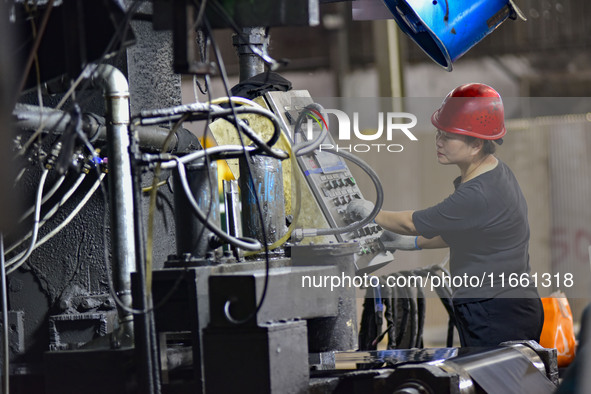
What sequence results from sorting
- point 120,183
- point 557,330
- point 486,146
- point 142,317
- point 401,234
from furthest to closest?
point 557,330 → point 401,234 → point 486,146 → point 120,183 → point 142,317

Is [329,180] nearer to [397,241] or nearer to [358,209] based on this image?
[358,209]

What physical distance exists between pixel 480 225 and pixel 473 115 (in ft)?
2.26

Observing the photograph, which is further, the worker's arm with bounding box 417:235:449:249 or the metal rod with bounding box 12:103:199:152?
the worker's arm with bounding box 417:235:449:249

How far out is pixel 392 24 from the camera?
44.5 feet

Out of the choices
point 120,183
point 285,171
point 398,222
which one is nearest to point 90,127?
point 120,183

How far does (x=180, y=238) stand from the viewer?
4.06m

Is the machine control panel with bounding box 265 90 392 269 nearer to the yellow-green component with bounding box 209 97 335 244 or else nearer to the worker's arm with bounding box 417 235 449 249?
the yellow-green component with bounding box 209 97 335 244

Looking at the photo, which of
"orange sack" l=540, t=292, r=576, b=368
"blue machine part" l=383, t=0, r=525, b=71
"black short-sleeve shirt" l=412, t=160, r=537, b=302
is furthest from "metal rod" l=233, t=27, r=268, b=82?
"orange sack" l=540, t=292, r=576, b=368

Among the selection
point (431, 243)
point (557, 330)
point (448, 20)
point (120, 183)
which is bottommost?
point (557, 330)

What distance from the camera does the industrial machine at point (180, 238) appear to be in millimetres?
3520

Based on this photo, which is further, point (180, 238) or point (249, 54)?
point (249, 54)

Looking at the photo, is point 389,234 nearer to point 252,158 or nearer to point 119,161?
point 252,158

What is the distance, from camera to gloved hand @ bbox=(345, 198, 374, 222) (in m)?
5.44

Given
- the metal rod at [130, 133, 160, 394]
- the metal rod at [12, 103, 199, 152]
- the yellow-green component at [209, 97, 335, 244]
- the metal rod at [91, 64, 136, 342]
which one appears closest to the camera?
the metal rod at [130, 133, 160, 394]
